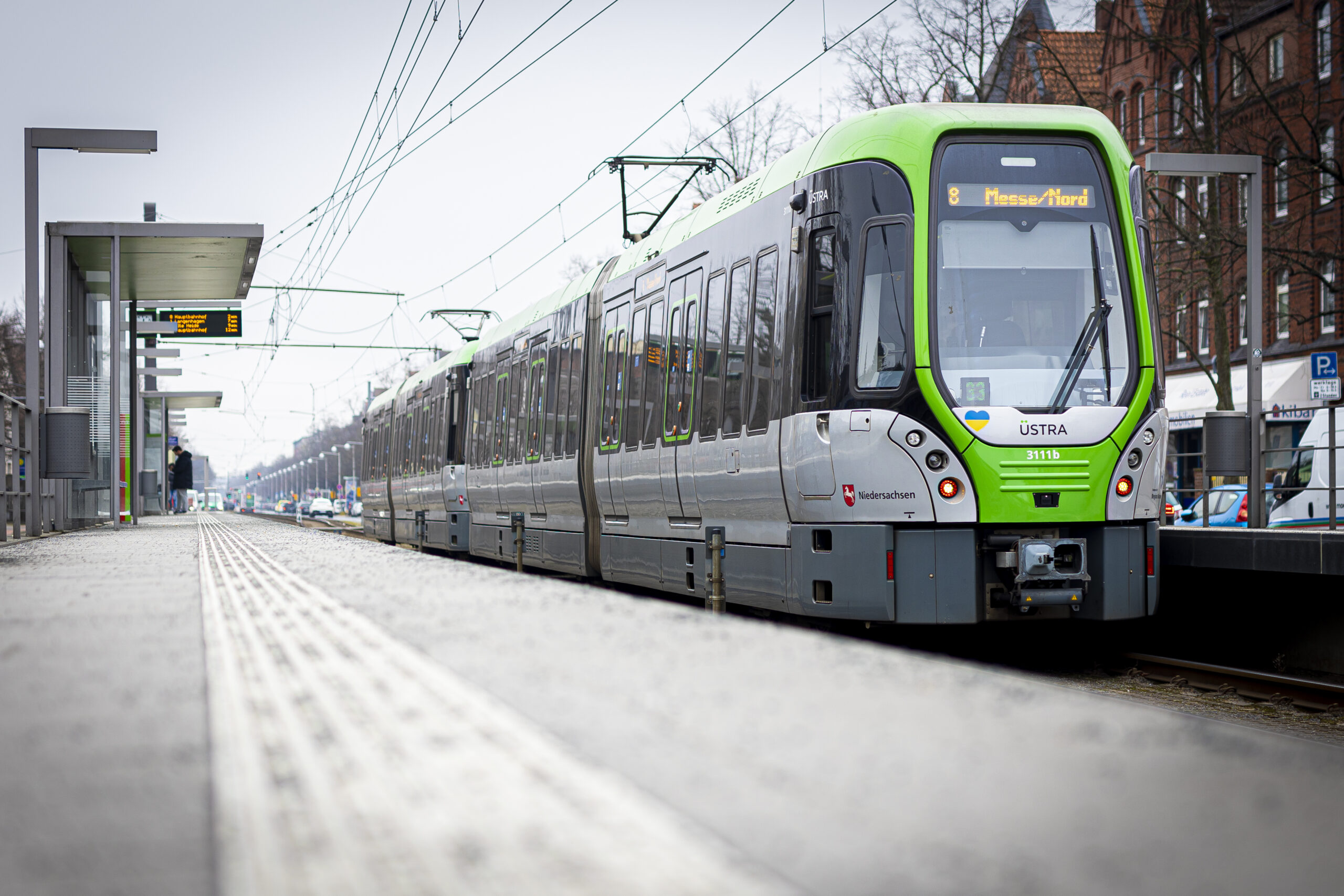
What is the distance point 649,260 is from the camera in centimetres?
1392

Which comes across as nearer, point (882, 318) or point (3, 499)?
point (882, 318)

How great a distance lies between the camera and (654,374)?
13.2 m

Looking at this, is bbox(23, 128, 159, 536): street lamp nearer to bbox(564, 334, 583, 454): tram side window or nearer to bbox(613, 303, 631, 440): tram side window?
bbox(564, 334, 583, 454): tram side window

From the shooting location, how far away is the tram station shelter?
2494cm

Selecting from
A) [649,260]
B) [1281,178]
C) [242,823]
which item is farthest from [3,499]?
[1281,178]

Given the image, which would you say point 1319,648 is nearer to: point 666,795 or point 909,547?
point 909,547

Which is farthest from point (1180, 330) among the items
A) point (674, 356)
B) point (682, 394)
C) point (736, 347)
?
point (736, 347)

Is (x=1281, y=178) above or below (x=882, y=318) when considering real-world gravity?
above

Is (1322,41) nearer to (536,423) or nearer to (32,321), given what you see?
(536,423)

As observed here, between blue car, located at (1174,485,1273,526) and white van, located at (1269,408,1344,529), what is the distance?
166 cm

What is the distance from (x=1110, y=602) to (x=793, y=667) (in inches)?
184

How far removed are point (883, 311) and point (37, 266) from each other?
17.6 metres

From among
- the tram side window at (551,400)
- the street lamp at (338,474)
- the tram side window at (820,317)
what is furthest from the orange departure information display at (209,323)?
the street lamp at (338,474)

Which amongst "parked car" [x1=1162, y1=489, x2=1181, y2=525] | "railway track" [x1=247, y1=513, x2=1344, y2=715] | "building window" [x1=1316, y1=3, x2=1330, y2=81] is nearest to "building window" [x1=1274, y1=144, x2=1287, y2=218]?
"building window" [x1=1316, y1=3, x2=1330, y2=81]
